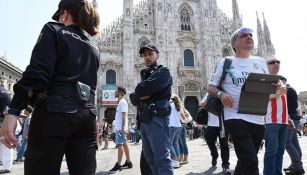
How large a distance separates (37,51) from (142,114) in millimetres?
1827

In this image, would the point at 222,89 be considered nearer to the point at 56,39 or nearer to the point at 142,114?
the point at 142,114

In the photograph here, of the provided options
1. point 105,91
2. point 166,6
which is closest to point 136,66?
point 105,91

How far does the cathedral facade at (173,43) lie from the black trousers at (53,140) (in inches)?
952

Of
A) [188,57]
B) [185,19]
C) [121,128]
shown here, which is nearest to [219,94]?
[121,128]

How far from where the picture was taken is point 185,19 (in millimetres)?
31469

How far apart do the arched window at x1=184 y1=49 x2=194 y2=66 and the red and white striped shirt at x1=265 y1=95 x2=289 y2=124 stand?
84.9 ft

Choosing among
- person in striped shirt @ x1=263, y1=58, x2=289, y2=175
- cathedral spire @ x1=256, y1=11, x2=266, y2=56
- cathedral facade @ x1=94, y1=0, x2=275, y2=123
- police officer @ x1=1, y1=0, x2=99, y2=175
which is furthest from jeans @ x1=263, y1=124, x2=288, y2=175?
cathedral spire @ x1=256, y1=11, x2=266, y2=56

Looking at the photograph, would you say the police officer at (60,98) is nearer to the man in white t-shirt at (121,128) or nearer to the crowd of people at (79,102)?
the crowd of people at (79,102)

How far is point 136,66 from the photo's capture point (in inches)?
1107

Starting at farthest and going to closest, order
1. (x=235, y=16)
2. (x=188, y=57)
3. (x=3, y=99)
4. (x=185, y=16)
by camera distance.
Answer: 1. (x=235, y=16)
2. (x=185, y=16)
3. (x=188, y=57)
4. (x=3, y=99)

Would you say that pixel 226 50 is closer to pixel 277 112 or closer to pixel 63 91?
pixel 277 112

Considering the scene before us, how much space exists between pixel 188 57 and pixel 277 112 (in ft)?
86.8

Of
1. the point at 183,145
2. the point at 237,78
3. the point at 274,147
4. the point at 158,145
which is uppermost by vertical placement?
the point at 237,78

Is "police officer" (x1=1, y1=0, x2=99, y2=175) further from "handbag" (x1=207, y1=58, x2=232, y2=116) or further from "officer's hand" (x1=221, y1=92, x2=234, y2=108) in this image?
"handbag" (x1=207, y1=58, x2=232, y2=116)
